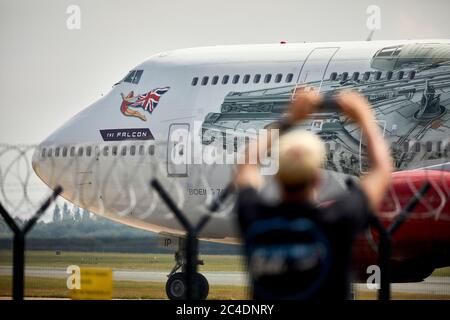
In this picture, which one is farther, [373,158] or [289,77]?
[289,77]

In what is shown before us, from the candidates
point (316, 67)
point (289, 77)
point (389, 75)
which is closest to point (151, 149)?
point (289, 77)

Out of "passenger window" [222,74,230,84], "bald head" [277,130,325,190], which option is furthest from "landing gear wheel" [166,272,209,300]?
"bald head" [277,130,325,190]

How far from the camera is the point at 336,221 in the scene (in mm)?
6770

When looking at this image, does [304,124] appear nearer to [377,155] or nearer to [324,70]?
[324,70]

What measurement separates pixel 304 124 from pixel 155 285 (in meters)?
9.53

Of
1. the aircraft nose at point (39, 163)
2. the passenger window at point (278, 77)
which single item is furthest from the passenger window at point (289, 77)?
the aircraft nose at point (39, 163)

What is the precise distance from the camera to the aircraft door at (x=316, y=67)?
25750 mm

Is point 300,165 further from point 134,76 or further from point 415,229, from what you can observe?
point 134,76

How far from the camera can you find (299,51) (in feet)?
88.7

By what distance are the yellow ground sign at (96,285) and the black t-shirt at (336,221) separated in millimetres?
7925

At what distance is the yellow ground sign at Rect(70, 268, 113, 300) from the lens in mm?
14727

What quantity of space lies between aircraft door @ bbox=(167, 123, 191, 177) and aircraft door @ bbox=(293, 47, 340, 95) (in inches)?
116

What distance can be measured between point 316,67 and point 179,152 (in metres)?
3.59

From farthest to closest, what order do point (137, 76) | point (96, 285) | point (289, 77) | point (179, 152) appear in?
point (137, 76), point (179, 152), point (289, 77), point (96, 285)
